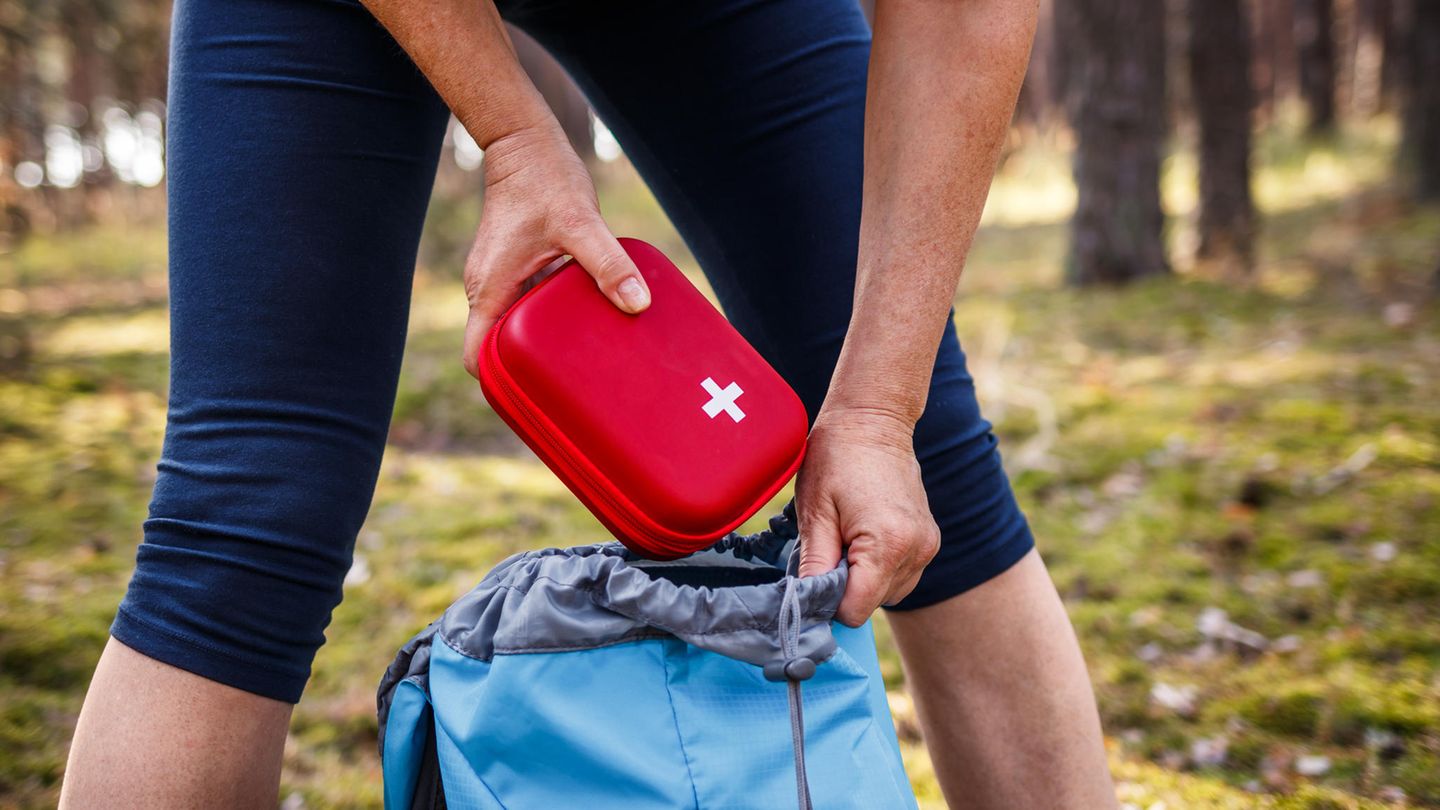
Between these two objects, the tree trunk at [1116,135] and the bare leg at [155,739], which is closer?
the bare leg at [155,739]

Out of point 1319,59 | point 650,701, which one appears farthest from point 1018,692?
point 1319,59

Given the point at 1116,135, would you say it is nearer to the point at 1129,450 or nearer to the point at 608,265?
the point at 1129,450

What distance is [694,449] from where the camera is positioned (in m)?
1.00

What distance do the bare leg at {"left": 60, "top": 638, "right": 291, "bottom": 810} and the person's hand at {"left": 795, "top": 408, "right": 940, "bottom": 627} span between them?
57cm

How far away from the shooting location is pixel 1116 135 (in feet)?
20.7

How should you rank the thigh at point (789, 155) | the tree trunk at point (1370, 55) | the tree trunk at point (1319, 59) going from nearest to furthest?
the thigh at point (789, 155) < the tree trunk at point (1319, 59) < the tree trunk at point (1370, 55)

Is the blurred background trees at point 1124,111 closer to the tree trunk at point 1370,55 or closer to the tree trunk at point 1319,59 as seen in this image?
the tree trunk at point 1319,59

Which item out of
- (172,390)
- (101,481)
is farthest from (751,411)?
(101,481)

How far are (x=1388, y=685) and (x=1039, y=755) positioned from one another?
3.91 ft

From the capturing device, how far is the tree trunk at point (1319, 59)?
12250 mm

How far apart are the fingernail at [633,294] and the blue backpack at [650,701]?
0.24 meters

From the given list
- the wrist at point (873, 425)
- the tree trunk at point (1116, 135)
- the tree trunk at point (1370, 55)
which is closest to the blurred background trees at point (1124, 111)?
the tree trunk at point (1116, 135)

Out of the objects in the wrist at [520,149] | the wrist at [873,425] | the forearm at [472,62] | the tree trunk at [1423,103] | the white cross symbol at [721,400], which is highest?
the forearm at [472,62]

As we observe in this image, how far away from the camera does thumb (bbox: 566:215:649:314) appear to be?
0.98 meters
